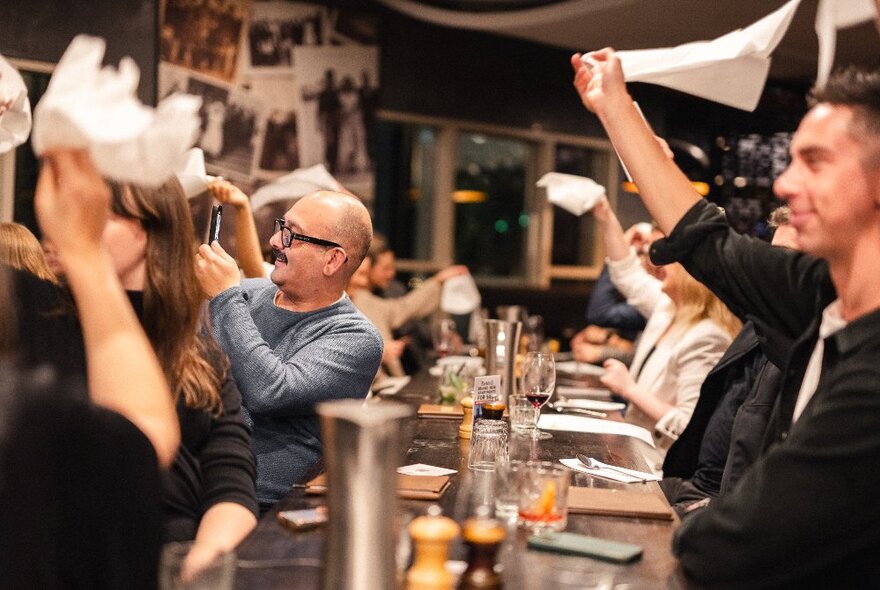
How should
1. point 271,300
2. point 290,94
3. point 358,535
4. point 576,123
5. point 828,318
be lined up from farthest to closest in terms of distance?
point 576,123 → point 290,94 → point 271,300 → point 828,318 → point 358,535

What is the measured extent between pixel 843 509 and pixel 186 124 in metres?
1.00

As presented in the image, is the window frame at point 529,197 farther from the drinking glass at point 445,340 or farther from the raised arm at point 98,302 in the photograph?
the raised arm at point 98,302

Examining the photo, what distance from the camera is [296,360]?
8.48ft

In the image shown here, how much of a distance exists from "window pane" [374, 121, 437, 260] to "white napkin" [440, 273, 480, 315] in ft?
8.10

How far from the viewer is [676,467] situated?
2.92m

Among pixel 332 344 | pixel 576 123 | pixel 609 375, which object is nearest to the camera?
pixel 332 344

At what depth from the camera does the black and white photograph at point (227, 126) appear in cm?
658

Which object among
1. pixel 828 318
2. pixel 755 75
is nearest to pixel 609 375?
pixel 755 75

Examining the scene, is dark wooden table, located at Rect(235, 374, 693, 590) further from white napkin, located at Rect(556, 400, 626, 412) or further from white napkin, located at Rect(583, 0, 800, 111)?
A: white napkin, located at Rect(556, 400, 626, 412)

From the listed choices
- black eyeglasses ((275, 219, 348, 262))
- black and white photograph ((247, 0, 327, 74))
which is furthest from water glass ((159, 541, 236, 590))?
black and white photograph ((247, 0, 327, 74))

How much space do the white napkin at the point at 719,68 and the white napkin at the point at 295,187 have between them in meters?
2.16

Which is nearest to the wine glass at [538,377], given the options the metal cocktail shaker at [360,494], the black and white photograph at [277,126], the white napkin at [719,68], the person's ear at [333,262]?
the person's ear at [333,262]

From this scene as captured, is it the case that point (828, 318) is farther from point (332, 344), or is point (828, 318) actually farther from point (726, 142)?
point (726, 142)

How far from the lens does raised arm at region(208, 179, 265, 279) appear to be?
3.15 metres
